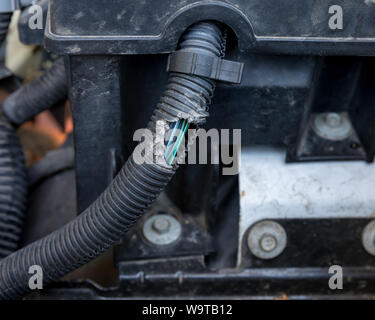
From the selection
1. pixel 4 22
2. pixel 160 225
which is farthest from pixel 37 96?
pixel 160 225

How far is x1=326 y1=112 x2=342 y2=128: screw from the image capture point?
3.95 ft

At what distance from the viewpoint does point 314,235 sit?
1135 millimetres

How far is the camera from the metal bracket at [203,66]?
85cm

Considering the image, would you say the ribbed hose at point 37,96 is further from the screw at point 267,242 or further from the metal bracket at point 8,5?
the screw at point 267,242

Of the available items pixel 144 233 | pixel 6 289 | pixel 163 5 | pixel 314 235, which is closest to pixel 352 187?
pixel 314 235

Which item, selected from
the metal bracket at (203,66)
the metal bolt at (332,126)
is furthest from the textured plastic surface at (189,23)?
the metal bolt at (332,126)

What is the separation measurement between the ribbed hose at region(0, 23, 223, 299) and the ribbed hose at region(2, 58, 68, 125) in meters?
0.47

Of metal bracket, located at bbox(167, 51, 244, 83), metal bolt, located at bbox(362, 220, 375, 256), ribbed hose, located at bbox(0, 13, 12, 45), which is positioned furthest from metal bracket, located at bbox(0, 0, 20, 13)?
metal bolt, located at bbox(362, 220, 375, 256)

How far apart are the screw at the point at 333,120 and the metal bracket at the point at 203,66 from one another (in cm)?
39

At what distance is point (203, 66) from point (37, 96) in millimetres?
634

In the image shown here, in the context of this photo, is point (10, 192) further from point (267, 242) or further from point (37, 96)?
point (267, 242)

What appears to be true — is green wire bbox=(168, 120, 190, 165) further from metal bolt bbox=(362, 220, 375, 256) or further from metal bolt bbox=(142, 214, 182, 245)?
metal bolt bbox=(362, 220, 375, 256)

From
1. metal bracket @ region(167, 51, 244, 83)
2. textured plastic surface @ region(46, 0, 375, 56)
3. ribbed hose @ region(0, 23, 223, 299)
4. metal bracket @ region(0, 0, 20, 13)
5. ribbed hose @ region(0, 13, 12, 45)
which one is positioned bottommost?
ribbed hose @ region(0, 23, 223, 299)

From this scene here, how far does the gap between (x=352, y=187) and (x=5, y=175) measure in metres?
0.75
